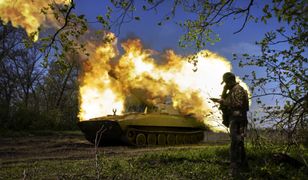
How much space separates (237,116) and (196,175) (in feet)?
6.03

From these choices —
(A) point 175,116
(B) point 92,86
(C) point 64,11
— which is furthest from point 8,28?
(C) point 64,11

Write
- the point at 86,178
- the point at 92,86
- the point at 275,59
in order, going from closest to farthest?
the point at 86,178 → the point at 275,59 → the point at 92,86

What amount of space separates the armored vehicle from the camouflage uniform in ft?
36.3

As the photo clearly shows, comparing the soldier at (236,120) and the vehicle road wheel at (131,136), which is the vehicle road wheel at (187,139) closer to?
the vehicle road wheel at (131,136)

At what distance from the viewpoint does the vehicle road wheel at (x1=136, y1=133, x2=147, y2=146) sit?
73.3 ft

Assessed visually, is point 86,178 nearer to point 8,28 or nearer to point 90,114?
point 90,114

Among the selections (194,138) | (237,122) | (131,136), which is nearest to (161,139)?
(131,136)

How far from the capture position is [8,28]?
38219 mm

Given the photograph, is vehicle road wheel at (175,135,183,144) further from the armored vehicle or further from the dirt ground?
the dirt ground

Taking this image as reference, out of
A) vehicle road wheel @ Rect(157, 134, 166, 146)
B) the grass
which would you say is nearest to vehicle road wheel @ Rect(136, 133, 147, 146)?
vehicle road wheel @ Rect(157, 134, 166, 146)

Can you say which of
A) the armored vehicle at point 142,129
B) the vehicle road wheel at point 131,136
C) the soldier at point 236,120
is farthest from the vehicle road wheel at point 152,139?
the soldier at point 236,120

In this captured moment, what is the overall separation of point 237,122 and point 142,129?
542 inches

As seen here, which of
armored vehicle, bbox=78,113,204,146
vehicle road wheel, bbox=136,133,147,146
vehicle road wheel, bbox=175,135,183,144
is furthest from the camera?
vehicle road wheel, bbox=175,135,183,144

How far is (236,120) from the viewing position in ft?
30.5
